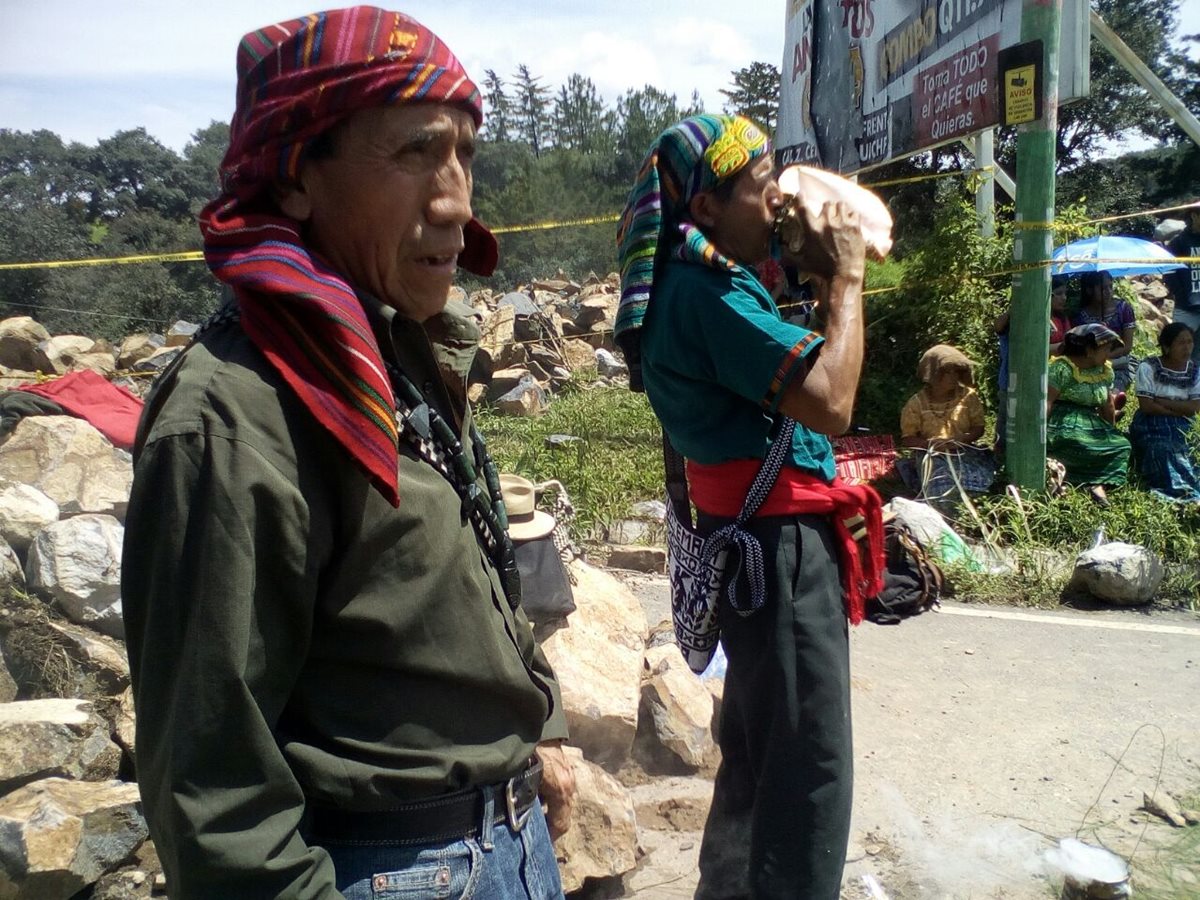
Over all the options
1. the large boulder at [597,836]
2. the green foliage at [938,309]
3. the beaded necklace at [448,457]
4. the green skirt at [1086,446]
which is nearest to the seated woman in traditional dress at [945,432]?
the green skirt at [1086,446]

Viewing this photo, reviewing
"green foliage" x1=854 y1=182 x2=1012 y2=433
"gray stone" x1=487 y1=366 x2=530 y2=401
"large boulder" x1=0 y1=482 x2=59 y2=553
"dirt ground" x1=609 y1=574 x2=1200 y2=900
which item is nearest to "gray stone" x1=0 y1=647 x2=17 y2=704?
"large boulder" x1=0 y1=482 x2=59 y2=553

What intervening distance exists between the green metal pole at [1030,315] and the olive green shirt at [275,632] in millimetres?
5566

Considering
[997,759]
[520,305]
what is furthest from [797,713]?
[520,305]

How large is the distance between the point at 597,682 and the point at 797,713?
1304 mm

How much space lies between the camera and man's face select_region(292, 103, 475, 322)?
1.20m

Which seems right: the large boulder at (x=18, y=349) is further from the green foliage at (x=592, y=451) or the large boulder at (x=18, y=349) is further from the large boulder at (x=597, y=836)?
the large boulder at (x=597, y=836)

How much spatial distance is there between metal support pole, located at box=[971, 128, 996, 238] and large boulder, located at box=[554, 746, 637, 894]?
5470 mm

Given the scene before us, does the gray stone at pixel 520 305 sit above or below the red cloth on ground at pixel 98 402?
above

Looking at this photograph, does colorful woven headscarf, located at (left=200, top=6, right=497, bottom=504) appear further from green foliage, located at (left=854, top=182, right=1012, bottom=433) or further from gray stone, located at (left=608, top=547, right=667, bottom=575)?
green foliage, located at (left=854, top=182, right=1012, bottom=433)

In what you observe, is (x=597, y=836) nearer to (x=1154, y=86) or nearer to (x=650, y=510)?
(x=650, y=510)

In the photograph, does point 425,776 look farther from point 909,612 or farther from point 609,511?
point 609,511

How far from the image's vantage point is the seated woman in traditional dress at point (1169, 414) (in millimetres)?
6133

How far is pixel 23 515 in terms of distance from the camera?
393 cm

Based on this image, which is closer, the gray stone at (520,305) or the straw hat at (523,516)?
the straw hat at (523,516)
